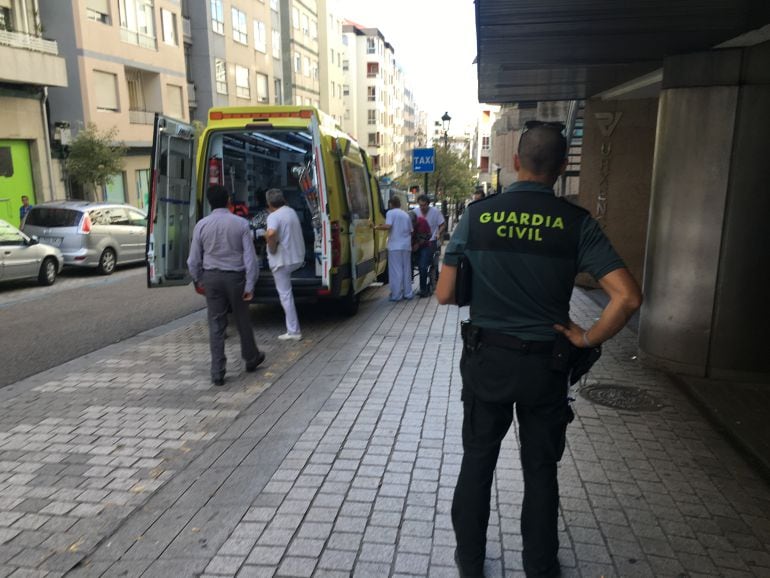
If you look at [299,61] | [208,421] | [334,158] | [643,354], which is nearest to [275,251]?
[334,158]

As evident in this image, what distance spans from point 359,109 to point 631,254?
66.9 m

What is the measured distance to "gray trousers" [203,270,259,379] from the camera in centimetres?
580

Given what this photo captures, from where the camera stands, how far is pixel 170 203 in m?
7.38

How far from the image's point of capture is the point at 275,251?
7262 millimetres

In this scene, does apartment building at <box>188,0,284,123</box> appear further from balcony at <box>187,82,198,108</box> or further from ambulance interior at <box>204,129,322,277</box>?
ambulance interior at <box>204,129,322,277</box>

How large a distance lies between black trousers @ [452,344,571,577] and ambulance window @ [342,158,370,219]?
5.87 m

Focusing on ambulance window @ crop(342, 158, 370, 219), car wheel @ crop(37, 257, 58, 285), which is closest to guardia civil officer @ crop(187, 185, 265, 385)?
ambulance window @ crop(342, 158, 370, 219)

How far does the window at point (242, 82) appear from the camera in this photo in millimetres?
36812

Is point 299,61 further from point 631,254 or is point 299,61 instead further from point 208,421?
point 208,421

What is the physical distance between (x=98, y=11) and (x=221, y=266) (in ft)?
77.0

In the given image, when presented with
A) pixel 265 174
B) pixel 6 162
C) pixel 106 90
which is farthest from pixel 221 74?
pixel 265 174

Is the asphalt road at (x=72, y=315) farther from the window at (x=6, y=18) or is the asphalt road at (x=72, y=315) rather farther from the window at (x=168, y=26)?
the window at (x=168, y=26)

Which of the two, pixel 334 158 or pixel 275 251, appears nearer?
pixel 275 251

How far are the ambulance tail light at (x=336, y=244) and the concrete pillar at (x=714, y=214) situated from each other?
375 cm
